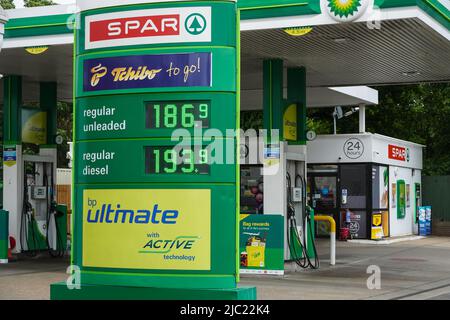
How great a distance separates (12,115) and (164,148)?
12.6m

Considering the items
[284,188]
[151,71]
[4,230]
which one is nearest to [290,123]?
[284,188]

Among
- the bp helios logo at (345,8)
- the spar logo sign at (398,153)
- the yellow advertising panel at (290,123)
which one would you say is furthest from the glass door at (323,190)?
the bp helios logo at (345,8)

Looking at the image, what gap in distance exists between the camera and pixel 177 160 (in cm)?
840

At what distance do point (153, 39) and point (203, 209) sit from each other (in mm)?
1822

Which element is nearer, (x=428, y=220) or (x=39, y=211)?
(x=39, y=211)

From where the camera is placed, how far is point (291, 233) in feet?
59.5

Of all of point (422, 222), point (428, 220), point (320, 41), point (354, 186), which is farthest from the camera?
point (428, 220)

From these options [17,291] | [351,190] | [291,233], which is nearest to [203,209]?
[17,291]

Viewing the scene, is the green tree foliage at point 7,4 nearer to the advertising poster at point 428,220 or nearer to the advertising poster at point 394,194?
the advertising poster at point 394,194

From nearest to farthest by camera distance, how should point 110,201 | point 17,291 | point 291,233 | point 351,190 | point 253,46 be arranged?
point 110,201
point 17,291
point 253,46
point 291,233
point 351,190

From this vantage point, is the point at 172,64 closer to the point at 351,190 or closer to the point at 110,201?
the point at 110,201

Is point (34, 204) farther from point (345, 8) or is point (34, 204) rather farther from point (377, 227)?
point (377, 227)

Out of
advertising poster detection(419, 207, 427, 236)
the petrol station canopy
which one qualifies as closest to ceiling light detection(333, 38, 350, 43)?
the petrol station canopy

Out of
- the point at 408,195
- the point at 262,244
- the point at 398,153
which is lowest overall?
the point at 262,244
